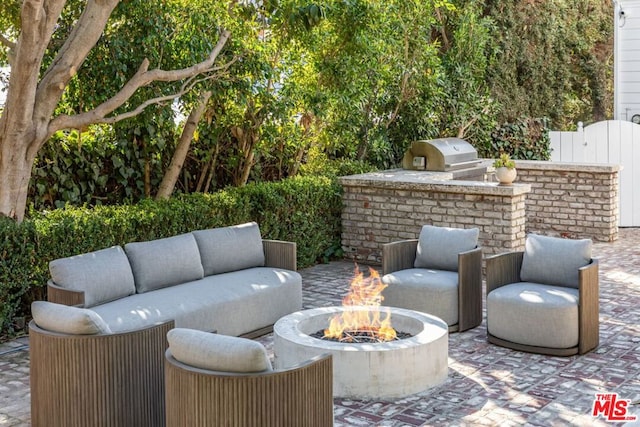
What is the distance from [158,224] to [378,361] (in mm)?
3590

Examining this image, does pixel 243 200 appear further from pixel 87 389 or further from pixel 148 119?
pixel 87 389

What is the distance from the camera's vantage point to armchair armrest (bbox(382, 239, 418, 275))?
8164mm

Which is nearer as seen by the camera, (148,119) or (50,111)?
(50,111)

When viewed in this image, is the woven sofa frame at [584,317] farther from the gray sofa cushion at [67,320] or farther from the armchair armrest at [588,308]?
the gray sofa cushion at [67,320]

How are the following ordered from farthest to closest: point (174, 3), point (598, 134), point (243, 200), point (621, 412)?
point (598, 134) → point (243, 200) → point (174, 3) → point (621, 412)

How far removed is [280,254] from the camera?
8.34 m

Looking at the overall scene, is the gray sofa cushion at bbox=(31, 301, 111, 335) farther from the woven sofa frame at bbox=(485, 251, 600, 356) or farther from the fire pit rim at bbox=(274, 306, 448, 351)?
the woven sofa frame at bbox=(485, 251, 600, 356)

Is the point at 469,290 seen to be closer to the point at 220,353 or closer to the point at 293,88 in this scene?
the point at 293,88

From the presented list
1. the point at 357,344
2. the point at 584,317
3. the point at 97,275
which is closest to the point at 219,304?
the point at 97,275

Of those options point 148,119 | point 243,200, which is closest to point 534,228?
point 243,200

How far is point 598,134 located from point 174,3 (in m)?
7.77

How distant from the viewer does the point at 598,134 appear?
1362 centimetres

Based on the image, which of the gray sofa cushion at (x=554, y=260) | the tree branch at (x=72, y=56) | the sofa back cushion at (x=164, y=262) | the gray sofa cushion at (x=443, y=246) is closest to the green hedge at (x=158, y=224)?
the sofa back cushion at (x=164, y=262)

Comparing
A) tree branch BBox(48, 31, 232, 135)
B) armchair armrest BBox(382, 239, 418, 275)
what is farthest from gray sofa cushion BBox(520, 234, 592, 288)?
tree branch BBox(48, 31, 232, 135)
